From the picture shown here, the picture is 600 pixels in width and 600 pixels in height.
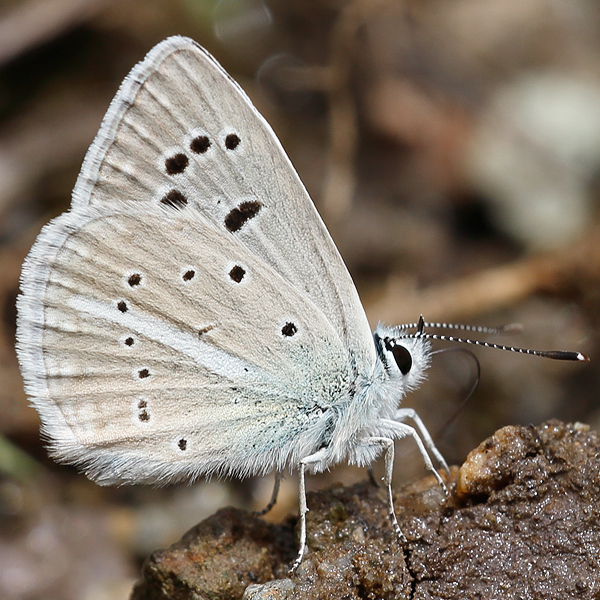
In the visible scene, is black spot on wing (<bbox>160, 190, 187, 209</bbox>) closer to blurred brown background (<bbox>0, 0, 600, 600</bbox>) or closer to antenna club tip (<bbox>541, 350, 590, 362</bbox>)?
antenna club tip (<bbox>541, 350, 590, 362</bbox>)

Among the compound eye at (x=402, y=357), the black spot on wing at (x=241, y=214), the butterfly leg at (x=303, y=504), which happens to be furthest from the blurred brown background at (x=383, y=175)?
the black spot on wing at (x=241, y=214)

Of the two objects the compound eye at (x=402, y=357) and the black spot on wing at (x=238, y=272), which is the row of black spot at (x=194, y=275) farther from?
the compound eye at (x=402, y=357)

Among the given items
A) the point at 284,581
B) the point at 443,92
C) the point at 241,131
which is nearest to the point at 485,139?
the point at 443,92

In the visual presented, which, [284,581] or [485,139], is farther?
[485,139]

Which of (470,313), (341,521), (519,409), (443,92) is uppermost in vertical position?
(443,92)

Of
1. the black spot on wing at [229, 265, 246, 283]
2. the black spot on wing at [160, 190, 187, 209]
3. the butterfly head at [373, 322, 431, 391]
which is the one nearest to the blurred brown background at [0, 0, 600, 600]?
the butterfly head at [373, 322, 431, 391]

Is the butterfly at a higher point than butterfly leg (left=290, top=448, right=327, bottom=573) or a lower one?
higher

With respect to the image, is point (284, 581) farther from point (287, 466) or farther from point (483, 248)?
point (483, 248)

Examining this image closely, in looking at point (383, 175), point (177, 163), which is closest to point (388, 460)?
point (177, 163)

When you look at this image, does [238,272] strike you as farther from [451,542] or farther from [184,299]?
[451,542]
